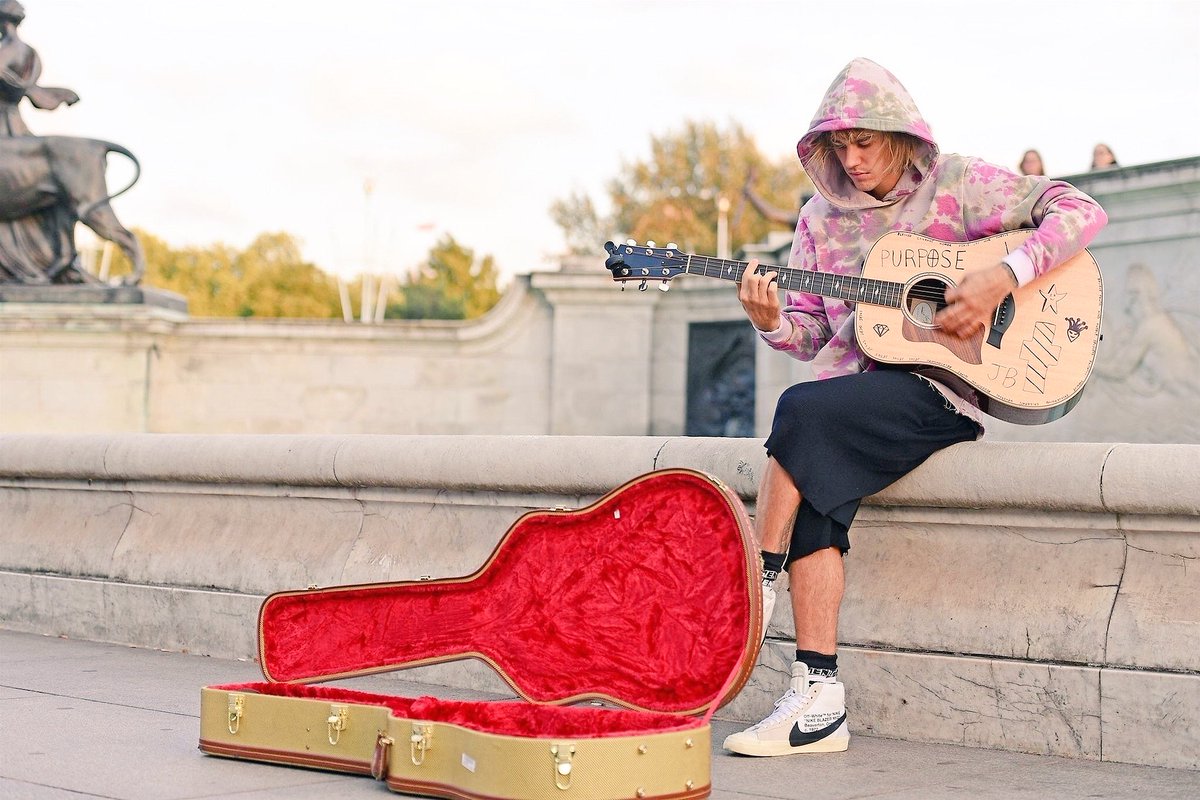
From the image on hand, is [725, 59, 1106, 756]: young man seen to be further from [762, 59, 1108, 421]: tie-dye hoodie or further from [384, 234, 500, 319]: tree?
[384, 234, 500, 319]: tree

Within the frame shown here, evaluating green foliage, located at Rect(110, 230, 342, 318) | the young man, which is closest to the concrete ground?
the young man

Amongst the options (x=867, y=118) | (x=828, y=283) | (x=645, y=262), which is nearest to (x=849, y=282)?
(x=828, y=283)

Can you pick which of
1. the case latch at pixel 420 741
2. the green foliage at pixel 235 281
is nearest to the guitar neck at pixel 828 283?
the case latch at pixel 420 741

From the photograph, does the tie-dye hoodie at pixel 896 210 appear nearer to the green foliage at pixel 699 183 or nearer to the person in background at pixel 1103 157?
the person in background at pixel 1103 157

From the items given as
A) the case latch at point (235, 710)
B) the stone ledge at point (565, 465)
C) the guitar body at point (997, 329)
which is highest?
the guitar body at point (997, 329)

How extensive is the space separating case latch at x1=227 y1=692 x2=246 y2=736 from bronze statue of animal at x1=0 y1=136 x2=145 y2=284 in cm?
1261

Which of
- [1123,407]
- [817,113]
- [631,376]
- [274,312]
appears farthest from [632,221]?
[817,113]

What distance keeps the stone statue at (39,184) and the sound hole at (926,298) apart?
42.4 feet

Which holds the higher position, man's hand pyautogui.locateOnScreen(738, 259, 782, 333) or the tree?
the tree

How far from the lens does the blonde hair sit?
418cm

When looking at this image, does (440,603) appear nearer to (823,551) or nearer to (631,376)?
(823,551)

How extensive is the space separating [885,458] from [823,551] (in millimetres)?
326

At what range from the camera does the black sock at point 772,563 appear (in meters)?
3.87

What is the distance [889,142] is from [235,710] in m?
2.43
